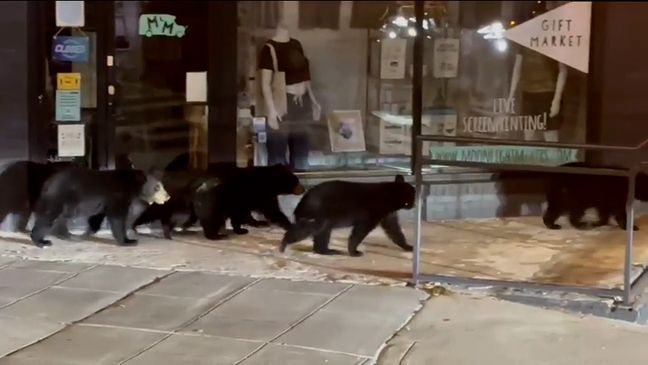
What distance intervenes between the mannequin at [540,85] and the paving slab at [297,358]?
175 inches

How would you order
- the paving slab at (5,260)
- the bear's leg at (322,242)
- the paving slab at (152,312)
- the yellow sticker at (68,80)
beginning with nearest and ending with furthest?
the paving slab at (152,312), the paving slab at (5,260), the bear's leg at (322,242), the yellow sticker at (68,80)

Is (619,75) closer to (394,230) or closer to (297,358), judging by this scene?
(394,230)

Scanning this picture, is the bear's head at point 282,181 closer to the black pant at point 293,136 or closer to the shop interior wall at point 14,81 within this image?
the black pant at point 293,136

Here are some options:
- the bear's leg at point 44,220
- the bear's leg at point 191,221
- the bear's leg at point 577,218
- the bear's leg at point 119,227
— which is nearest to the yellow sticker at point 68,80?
the bear's leg at point 44,220

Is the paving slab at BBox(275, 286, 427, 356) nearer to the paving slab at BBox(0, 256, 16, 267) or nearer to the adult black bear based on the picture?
Answer: the adult black bear

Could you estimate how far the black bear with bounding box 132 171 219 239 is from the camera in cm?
851

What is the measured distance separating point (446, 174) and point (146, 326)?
13.1 feet

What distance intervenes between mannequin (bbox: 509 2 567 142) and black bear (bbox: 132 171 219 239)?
299 cm

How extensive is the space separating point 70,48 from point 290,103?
2.00 metres

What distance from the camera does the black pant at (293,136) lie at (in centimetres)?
934

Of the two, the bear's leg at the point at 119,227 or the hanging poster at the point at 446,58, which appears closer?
the bear's leg at the point at 119,227

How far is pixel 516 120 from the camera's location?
964 cm

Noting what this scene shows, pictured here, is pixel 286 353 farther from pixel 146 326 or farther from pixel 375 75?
pixel 375 75

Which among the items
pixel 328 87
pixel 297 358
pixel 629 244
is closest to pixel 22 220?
pixel 328 87
